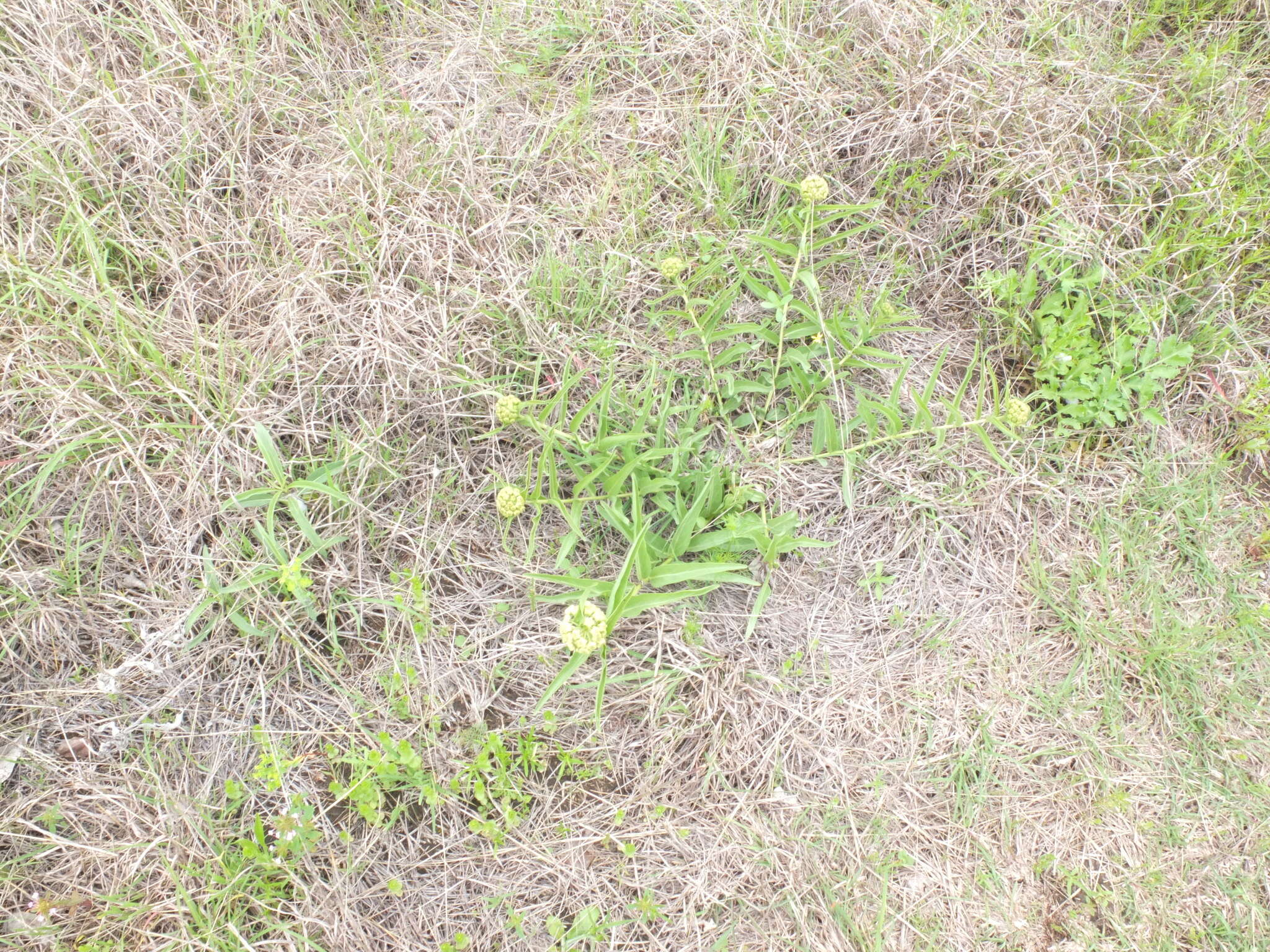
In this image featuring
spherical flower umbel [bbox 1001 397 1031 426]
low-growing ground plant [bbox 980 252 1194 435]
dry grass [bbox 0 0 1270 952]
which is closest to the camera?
dry grass [bbox 0 0 1270 952]

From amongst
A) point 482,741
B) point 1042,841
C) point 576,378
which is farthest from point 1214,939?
point 576,378

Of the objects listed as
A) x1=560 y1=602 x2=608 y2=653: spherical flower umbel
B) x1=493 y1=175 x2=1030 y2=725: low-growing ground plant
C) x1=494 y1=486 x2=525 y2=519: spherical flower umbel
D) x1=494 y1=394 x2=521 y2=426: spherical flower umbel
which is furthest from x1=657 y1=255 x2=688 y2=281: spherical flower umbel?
x1=560 y1=602 x2=608 y2=653: spherical flower umbel

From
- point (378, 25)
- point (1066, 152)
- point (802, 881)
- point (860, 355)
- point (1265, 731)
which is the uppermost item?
point (378, 25)

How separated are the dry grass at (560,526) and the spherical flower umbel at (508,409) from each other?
268 millimetres

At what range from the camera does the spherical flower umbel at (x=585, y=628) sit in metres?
1.95

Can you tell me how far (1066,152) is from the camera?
2793mm

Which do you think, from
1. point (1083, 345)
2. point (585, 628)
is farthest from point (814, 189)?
point (585, 628)

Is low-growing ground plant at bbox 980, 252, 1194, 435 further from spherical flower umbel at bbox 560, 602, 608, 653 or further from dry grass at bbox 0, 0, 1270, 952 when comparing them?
spherical flower umbel at bbox 560, 602, 608, 653

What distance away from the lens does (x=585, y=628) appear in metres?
1.99

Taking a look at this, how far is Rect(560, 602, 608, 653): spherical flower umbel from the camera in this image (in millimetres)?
1953

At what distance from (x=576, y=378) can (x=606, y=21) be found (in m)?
1.55

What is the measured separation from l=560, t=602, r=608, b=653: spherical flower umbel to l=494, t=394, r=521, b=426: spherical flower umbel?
595 mm

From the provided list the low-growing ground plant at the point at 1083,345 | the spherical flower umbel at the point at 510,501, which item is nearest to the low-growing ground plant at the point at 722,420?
the spherical flower umbel at the point at 510,501

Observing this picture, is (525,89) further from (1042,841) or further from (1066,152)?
(1042,841)
